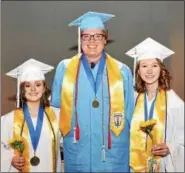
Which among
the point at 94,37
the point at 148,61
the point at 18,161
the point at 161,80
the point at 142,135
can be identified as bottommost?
the point at 18,161

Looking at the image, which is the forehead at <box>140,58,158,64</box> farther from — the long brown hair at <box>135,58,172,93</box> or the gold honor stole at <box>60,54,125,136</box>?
the gold honor stole at <box>60,54,125,136</box>

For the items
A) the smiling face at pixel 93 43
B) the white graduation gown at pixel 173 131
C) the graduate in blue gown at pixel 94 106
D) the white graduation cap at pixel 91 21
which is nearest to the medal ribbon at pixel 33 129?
the graduate in blue gown at pixel 94 106

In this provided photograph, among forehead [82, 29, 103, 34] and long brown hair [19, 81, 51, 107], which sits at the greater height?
forehead [82, 29, 103, 34]

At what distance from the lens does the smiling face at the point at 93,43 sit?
6.90ft

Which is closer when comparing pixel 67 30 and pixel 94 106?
pixel 94 106

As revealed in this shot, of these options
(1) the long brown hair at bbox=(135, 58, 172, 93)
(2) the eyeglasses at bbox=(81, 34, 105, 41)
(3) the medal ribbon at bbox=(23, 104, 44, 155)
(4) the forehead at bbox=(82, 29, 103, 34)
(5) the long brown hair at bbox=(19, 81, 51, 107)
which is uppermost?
(4) the forehead at bbox=(82, 29, 103, 34)

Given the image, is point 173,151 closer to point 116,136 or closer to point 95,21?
point 116,136

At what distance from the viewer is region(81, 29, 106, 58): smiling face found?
6.90ft

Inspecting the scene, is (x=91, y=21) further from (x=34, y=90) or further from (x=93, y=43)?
(x=34, y=90)

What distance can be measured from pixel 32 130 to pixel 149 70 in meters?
0.75

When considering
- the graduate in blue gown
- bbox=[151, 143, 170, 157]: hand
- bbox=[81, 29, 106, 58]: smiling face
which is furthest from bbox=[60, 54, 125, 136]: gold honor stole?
bbox=[151, 143, 170, 157]: hand

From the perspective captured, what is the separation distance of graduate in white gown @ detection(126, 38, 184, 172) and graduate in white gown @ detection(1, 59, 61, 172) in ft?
1.55

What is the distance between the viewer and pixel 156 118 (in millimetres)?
2115

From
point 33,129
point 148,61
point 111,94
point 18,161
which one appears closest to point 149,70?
point 148,61
